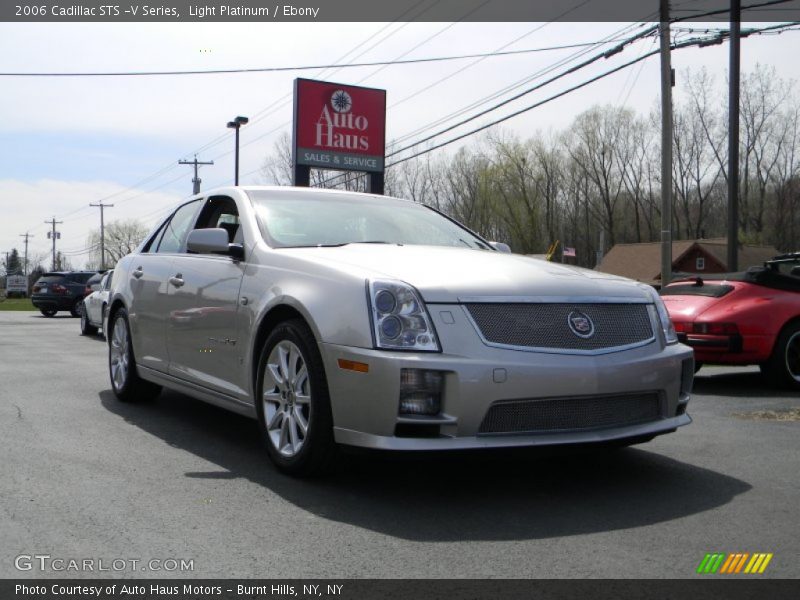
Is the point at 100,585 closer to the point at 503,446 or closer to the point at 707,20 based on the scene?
the point at 503,446

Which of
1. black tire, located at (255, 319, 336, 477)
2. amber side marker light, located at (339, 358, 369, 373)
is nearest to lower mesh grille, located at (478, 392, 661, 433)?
amber side marker light, located at (339, 358, 369, 373)

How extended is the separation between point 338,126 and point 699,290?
60.1ft

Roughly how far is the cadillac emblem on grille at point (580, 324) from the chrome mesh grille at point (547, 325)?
0.02 metres

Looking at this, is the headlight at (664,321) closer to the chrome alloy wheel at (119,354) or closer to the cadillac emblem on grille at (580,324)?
the cadillac emblem on grille at (580,324)

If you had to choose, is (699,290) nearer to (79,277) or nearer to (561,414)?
(561,414)

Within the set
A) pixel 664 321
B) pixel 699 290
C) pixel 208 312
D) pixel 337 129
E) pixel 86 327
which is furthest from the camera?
pixel 337 129

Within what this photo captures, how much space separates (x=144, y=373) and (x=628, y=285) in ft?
12.0

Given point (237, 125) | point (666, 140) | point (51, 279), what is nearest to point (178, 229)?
point (666, 140)

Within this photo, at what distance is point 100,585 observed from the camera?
2848 millimetres

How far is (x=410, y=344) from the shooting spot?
382 centimetres

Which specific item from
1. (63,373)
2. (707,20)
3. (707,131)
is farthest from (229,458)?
(707,131)

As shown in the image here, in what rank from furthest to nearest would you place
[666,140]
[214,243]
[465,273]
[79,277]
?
[79,277] < [666,140] < [214,243] < [465,273]

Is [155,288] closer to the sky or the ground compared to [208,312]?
closer to the sky

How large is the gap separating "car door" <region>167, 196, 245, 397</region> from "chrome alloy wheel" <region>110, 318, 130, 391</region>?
108 centimetres
